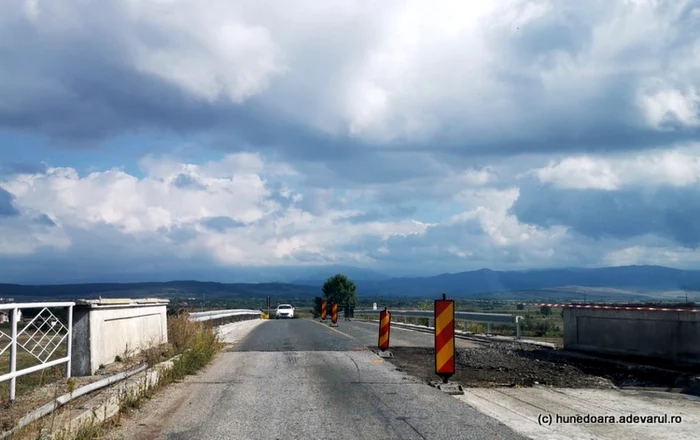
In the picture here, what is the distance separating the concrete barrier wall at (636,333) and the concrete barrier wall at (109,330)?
1132 cm

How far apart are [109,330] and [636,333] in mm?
12013

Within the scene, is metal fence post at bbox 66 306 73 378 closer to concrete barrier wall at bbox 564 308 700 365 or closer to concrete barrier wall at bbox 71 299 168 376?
concrete barrier wall at bbox 71 299 168 376

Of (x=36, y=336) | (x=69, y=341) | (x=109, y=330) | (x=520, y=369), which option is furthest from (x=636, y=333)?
(x=36, y=336)

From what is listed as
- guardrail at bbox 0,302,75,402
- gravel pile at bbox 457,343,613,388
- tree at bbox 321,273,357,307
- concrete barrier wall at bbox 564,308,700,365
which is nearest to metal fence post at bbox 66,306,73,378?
guardrail at bbox 0,302,75,402

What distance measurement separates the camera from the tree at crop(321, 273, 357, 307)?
289 ft

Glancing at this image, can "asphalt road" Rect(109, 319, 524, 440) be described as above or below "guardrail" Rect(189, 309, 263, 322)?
above

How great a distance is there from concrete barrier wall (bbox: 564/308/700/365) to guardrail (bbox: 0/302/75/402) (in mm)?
12331

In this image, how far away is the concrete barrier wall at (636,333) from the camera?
49.1 ft

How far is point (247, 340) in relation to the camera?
24.9 meters

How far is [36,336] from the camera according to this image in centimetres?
1099

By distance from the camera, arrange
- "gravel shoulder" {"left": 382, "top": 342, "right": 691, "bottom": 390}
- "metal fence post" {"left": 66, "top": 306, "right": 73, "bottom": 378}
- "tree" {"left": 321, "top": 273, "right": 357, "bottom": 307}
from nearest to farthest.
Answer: "metal fence post" {"left": 66, "top": 306, "right": 73, "bottom": 378}
"gravel shoulder" {"left": 382, "top": 342, "right": 691, "bottom": 390}
"tree" {"left": 321, "top": 273, "right": 357, "bottom": 307}

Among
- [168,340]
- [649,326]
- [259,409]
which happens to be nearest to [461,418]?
[259,409]

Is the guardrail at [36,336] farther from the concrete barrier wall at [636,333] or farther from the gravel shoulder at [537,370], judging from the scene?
the concrete barrier wall at [636,333]

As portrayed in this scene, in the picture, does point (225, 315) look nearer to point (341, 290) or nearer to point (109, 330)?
point (109, 330)
